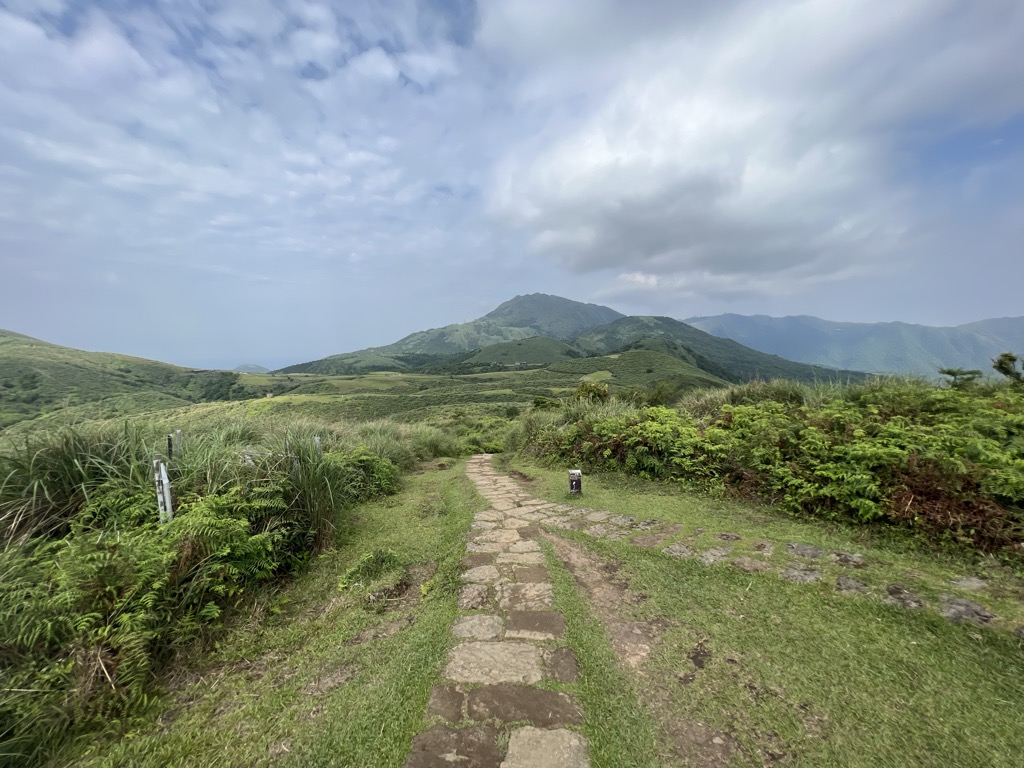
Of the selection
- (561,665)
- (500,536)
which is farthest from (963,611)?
(500,536)

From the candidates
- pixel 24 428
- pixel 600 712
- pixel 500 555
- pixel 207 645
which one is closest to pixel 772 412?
pixel 500 555

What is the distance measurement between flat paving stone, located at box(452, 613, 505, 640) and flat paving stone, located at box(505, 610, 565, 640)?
7 centimetres

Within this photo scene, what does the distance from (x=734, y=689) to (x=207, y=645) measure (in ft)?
10.4

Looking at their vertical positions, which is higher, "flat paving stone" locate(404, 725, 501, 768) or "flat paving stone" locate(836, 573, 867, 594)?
"flat paving stone" locate(836, 573, 867, 594)

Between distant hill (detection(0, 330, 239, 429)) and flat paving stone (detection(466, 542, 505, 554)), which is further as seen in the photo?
distant hill (detection(0, 330, 239, 429))

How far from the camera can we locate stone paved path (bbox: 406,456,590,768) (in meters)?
1.83

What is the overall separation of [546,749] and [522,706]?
0.27 meters

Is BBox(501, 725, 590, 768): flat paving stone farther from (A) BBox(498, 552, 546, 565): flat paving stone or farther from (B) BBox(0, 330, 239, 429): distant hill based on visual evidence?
(B) BBox(0, 330, 239, 429): distant hill

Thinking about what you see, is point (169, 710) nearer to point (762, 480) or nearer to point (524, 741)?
point (524, 741)

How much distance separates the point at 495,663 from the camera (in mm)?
2436

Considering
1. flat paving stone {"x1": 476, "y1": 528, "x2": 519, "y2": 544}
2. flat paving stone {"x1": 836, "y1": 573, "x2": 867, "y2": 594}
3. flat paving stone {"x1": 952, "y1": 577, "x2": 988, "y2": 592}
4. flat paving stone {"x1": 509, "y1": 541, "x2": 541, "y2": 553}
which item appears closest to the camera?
flat paving stone {"x1": 952, "y1": 577, "x2": 988, "y2": 592}

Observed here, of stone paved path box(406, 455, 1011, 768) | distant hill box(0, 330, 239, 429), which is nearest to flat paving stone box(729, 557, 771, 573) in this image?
stone paved path box(406, 455, 1011, 768)

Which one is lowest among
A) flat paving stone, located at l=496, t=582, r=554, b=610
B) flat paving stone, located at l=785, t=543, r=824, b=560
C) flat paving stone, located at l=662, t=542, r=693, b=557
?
flat paving stone, located at l=496, t=582, r=554, b=610

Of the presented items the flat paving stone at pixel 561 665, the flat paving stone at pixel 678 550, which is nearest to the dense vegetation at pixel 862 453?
the flat paving stone at pixel 678 550
